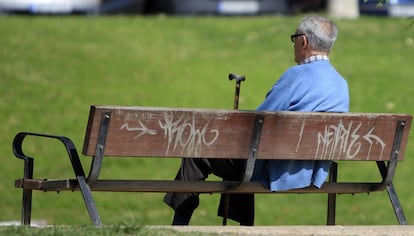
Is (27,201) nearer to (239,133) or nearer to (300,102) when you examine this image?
(239,133)

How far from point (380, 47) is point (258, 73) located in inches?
92.5

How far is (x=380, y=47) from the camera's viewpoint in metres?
17.6

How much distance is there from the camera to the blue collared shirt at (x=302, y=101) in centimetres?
725

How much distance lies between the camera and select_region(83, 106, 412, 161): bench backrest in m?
6.73

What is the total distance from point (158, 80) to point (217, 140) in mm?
8815

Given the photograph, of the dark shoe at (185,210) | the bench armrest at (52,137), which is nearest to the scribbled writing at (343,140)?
the dark shoe at (185,210)

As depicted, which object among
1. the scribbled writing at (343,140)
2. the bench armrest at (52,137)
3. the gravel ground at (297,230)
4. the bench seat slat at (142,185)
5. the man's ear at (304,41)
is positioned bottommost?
the gravel ground at (297,230)

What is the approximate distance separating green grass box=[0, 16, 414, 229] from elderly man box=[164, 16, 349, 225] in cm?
441

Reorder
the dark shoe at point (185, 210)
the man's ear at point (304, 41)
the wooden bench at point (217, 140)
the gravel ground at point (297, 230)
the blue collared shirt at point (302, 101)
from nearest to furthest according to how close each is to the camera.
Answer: the gravel ground at point (297, 230) → the wooden bench at point (217, 140) → the blue collared shirt at point (302, 101) → the man's ear at point (304, 41) → the dark shoe at point (185, 210)

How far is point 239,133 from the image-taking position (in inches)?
275

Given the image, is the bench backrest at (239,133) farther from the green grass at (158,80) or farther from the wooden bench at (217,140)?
the green grass at (158,80)

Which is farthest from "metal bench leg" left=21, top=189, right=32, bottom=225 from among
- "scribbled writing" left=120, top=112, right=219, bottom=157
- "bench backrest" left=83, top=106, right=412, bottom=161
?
"scribbled writing" left=120, top=112, right=219, bottom=157

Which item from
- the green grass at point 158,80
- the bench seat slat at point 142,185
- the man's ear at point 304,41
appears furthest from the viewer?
the green grass at point 158,80

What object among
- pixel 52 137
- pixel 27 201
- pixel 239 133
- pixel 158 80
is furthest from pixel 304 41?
pixel 158 80
